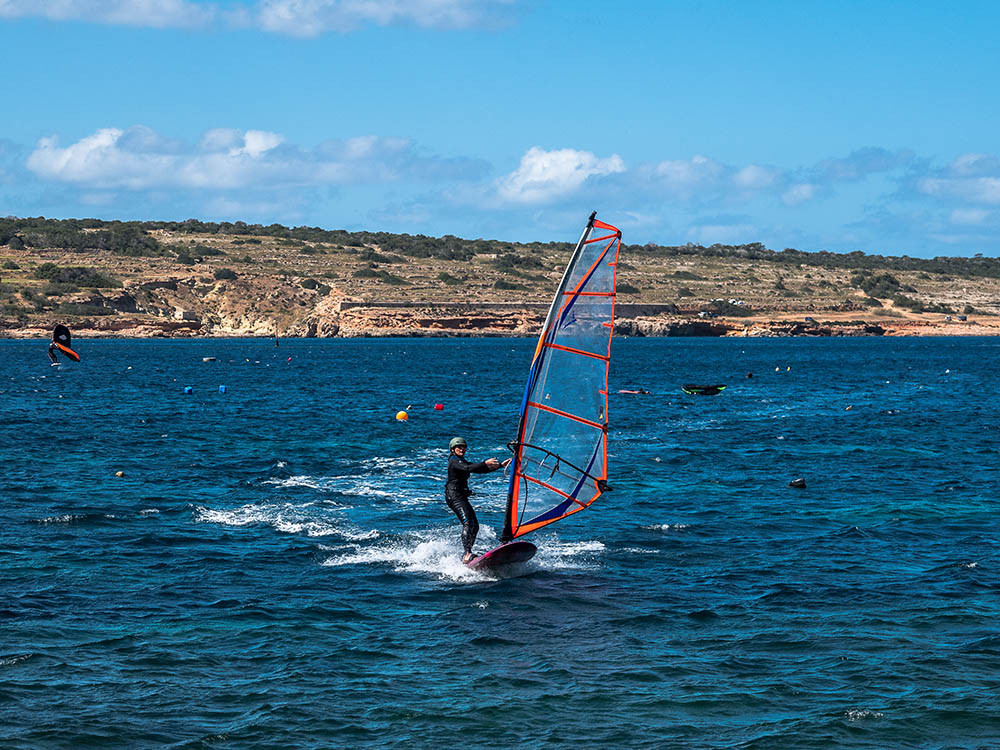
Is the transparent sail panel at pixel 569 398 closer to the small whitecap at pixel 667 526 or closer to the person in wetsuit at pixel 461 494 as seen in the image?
the person in wetsuit at pixel 461 494

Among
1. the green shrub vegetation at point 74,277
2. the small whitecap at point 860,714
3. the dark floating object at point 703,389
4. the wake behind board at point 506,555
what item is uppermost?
the green shrub vegetation at point 74,277

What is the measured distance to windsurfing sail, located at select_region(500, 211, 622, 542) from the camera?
20.9 meters

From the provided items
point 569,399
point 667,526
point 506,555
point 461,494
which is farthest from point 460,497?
point 667,526

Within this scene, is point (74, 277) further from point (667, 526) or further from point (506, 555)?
point (506, 555)

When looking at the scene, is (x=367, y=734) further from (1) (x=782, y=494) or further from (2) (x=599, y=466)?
(1) (x=782, y=494)

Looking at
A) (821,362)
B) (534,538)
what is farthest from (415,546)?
(821,362)

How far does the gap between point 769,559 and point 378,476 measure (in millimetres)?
15549

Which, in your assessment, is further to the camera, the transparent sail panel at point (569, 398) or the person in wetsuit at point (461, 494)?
the person in wetsuit at point (461, 494)

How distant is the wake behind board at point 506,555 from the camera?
2122 centimetres

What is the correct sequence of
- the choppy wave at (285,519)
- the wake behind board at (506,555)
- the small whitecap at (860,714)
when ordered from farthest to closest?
1. the choppy wave at (285,519)
2. the wake behind board at (506,555)
3. the small whitecap at (860,714)

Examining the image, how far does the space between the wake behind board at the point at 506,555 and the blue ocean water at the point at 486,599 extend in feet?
1.07

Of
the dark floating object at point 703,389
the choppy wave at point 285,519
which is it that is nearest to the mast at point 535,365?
the choppy wave at point 285,519

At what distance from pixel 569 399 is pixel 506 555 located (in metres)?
3.24

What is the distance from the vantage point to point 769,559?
23109 millimetres
